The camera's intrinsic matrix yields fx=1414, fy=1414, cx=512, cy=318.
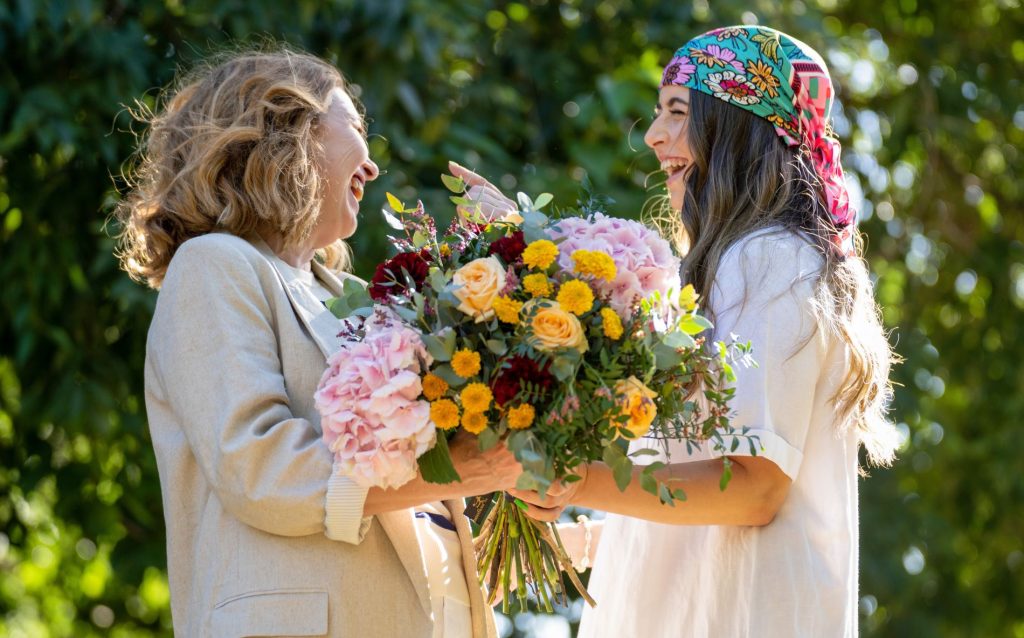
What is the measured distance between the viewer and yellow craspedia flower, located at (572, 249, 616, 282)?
2.55m

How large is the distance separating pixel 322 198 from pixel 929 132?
4.52 meters

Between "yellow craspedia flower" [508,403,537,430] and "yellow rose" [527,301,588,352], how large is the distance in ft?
0.36

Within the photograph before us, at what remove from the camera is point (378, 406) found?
98.8 inches

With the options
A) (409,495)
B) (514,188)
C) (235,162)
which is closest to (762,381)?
(409,495)

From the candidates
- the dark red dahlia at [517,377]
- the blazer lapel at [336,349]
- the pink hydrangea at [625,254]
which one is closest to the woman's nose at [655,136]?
the pink hydrangea at [625,254]

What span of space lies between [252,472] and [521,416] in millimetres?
540

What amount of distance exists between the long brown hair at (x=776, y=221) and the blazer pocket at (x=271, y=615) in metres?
1.03

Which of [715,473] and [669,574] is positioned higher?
[715,473]

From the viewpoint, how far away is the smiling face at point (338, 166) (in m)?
3.19

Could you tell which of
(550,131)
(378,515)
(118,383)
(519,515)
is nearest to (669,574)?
(519,515)

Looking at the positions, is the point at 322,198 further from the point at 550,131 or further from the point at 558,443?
the point at 550,131

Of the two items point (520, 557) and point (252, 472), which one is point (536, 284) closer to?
point (252, 472)

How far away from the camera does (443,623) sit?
9.80 ft

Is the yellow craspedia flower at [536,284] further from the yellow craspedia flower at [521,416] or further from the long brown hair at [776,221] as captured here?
the long brown hair at [776,221]
